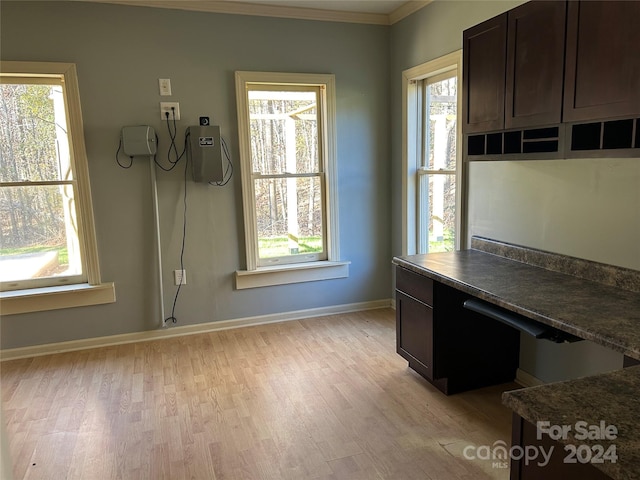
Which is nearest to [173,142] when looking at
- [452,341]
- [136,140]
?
[136,140]

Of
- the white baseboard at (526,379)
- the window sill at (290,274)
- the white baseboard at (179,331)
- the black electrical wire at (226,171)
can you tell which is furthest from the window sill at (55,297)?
the white baseboard at (526,379)

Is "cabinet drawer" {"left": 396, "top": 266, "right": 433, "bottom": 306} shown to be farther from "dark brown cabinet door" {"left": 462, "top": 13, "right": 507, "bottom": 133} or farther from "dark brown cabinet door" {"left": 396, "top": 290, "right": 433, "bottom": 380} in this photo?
"dark brown cabinet door" {"left": 462, "top": 13, "right": 507, "bottom": 133}

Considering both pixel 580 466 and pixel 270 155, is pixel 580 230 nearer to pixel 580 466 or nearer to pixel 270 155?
pixel 580 466

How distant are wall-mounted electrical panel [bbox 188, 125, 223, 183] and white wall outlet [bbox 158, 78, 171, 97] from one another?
1.04 feet

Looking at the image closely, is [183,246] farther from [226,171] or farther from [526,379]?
[526,379]

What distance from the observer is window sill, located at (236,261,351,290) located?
3.84 metres

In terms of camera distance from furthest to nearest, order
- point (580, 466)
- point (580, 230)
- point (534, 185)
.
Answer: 1. point (534, 185)
2. point (580, 230)
3. point (580, 466)

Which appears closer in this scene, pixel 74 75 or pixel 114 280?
pixel 74 75

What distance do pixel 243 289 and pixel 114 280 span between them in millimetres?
1020

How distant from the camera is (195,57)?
349 centimetres

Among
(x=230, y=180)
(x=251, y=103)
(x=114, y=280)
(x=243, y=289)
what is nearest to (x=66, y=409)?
(x=114, y=280)

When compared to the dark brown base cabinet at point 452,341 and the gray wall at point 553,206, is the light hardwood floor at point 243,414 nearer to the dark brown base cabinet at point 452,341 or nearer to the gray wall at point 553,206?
the dark brown base cabinet at point 452,341

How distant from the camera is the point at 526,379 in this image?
2744 mm

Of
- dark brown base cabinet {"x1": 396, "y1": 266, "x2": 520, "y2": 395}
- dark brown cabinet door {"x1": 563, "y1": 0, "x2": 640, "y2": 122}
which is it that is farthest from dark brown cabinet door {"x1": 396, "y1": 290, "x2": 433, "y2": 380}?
dark brown cabinet door {"x1": 563, "y1": 0, "x2": 640, "y2": 122}
